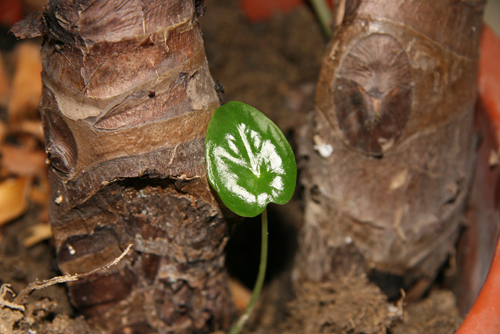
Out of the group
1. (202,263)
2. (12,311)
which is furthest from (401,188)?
(12,311)

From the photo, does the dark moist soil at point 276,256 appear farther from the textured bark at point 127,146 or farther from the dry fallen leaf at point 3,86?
the dry fallen leaf at point 3,86

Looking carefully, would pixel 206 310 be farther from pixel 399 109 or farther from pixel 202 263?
pixel 399 109

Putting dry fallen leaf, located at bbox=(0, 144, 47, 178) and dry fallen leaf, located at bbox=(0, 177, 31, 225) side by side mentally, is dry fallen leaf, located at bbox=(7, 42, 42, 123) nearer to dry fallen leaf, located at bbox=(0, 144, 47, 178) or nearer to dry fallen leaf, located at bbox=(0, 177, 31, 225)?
dry fallen leaf, located at bbox=(0, 144, 47, 178)

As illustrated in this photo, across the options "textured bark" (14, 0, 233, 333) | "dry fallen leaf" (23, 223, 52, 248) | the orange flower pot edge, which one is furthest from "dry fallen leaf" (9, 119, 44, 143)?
the orange flower pot edge

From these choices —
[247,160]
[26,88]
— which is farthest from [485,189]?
[26,88]

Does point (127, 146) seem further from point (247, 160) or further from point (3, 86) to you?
point (3, 86)

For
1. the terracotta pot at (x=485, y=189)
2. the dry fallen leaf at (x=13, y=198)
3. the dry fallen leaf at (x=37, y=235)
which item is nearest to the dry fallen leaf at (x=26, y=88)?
the dry fallen leaf at (x=13, y=198)
